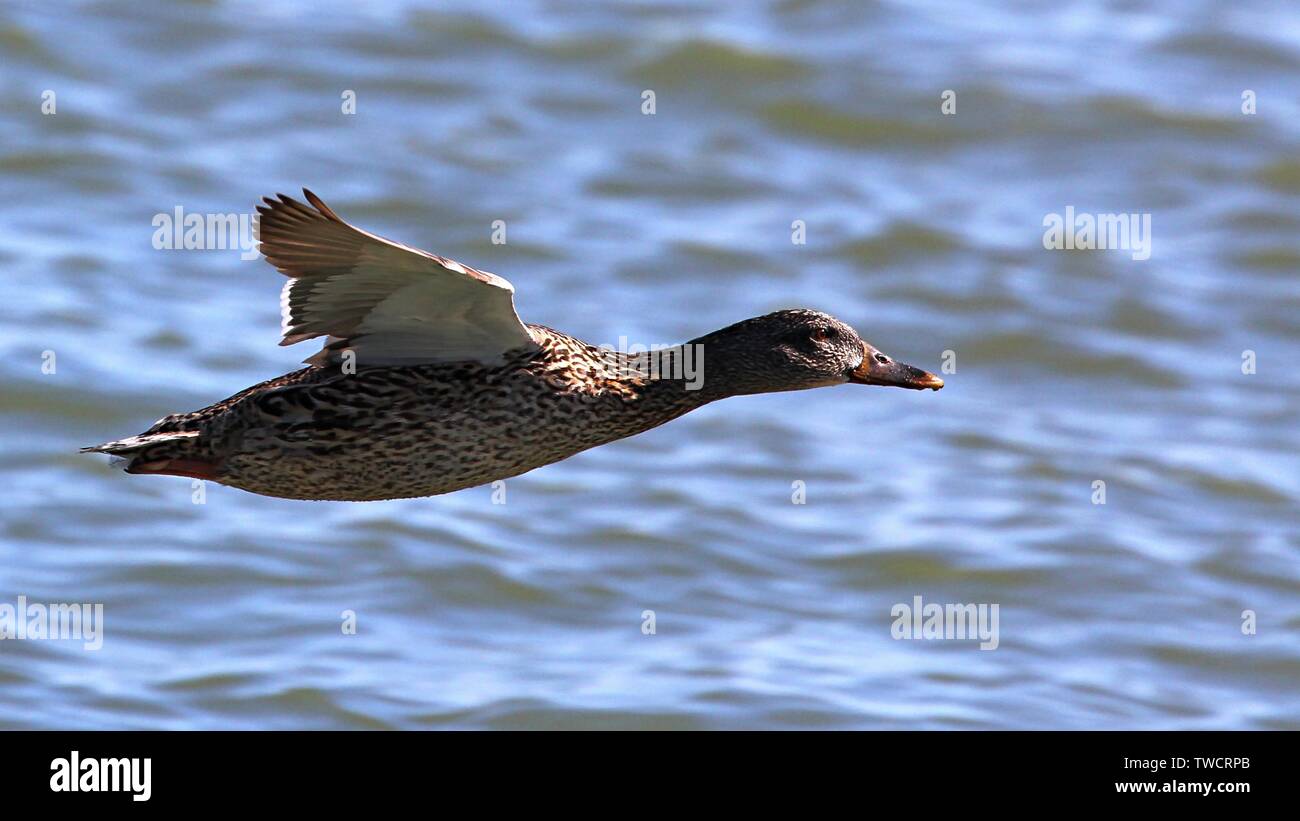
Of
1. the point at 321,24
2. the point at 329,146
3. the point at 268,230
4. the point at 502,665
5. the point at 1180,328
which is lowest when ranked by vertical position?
the point at 502,665

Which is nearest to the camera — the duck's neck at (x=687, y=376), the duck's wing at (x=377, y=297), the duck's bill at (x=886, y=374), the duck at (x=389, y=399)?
the duck's wing at (x=377, y=297)

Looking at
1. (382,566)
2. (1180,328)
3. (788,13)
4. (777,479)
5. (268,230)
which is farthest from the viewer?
(788,13)

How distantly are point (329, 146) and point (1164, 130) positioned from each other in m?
9.54

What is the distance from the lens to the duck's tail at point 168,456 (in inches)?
297

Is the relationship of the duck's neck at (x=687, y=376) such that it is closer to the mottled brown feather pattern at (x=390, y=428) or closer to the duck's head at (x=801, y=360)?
the duck's head at (x=801, y=360)

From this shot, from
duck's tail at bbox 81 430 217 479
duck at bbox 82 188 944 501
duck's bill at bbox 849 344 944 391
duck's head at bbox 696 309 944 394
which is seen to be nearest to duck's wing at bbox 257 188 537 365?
duck at bbox 82 188 944 501

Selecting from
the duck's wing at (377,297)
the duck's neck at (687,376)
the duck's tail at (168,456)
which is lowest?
the duck's tail at (168,456)

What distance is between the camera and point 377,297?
24.9 ft

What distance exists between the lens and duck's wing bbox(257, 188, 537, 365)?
7.20m

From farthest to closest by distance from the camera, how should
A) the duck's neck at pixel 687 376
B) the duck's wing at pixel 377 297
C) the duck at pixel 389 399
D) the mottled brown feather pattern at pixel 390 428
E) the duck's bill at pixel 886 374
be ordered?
1. the duck's bill at pixel 886 374
2. the duck's neck at pixel 687 376
3. the mottled brown feather pattern at pixel 390 428
4. the duck at pixel 389 399
5. the duck's wing at pixel 377 297

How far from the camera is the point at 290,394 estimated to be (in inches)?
303

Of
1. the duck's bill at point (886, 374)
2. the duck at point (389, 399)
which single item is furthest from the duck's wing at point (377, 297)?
the duck's bill at point (886, 374)

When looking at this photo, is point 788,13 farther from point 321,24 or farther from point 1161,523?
point 1161,523

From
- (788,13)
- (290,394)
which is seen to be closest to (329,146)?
(788,13)
